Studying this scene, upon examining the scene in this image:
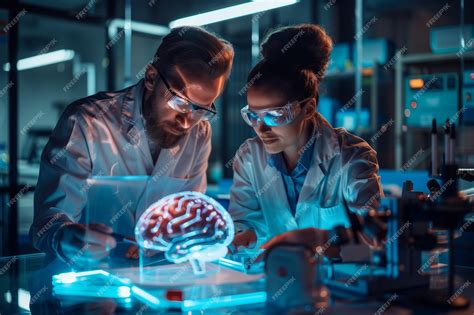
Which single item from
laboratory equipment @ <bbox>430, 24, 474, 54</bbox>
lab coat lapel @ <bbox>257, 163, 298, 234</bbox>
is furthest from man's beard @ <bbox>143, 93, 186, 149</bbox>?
laboratory equipment @ <bbox>430, 24, 474, 54</bbox>

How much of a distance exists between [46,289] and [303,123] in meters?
1.21

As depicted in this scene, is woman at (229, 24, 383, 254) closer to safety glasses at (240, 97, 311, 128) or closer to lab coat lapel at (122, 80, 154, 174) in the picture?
safety glasses at (240, 97, 311, 128)

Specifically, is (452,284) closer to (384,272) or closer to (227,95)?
(384,272)

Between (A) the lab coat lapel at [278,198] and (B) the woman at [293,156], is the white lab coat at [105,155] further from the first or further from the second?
(A) the lab coat lapel at [278,198]

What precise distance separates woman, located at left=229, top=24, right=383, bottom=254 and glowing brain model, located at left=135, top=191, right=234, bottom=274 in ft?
1.36

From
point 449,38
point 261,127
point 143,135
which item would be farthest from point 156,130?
point 449,38

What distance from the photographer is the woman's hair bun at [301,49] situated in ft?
7.14

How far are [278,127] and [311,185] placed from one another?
1.13ft

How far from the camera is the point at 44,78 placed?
34.0ft

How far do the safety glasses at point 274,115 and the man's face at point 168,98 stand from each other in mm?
223

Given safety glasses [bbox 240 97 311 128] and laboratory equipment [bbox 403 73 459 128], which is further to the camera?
laboratory equipment [bbox 403 73 459 128]

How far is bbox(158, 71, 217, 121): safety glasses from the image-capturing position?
2088 mm

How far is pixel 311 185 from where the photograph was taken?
2.28m

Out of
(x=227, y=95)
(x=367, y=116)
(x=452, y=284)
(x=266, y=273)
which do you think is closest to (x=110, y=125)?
(x=266, y=273)
